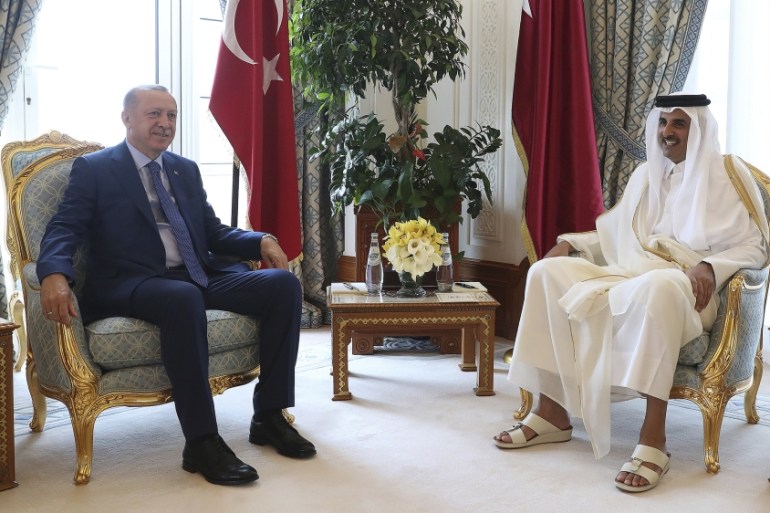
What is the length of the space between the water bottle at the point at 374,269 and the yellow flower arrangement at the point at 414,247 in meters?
0.12

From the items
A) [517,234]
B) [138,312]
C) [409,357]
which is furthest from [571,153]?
[138,312]

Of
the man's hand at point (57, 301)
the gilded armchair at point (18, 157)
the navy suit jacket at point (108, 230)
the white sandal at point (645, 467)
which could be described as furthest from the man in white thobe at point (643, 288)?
the gilded armchair at point (18, 157)

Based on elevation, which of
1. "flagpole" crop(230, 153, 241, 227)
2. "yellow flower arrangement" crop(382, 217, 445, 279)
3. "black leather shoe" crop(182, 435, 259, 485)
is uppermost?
"flagpole" crop(230, 153, 241, 227)

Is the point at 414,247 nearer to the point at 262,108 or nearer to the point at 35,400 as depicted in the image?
the point at 262,108

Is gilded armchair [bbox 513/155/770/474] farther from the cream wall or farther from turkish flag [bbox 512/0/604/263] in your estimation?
the cream wall

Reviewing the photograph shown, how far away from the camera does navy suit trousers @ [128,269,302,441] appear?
276 cm

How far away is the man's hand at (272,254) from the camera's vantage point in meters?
3.20

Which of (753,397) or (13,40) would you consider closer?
(753,397)

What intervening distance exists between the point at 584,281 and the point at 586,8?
2.15 m

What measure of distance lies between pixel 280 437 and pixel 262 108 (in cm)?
193

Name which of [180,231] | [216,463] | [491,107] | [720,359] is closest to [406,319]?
[180,231]

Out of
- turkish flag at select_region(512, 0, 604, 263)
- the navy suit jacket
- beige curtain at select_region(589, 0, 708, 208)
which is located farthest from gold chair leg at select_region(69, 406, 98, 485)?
beige curtain at select_region(589, 0, 708, 208)

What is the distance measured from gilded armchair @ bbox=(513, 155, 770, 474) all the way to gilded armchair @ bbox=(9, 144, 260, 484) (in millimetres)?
1456

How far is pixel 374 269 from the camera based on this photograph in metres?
3.82
